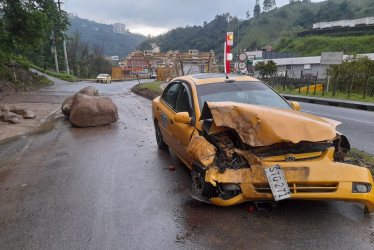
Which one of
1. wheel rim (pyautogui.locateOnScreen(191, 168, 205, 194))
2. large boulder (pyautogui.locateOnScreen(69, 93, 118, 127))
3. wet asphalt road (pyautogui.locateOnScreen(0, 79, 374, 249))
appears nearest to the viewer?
wet asphalt road (pyautogui.locateOnScreen(0, 79, 374, 249))

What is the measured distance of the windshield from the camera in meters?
4.39

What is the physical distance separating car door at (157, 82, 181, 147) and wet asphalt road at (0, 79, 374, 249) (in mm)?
588

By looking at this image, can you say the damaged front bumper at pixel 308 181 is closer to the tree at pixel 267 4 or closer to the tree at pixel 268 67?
the tree at pixel 268 67

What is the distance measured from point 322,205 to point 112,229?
8.44 feet

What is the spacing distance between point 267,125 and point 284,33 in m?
121

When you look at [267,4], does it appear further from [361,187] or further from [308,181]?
[308,181]

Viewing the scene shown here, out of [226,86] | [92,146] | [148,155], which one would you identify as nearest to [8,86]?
[92,146]

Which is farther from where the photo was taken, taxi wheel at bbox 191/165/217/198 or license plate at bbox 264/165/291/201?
taxi wheel at bbox 191/165/217/198

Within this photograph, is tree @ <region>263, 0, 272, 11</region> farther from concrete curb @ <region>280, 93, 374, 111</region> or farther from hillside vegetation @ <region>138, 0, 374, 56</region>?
concrete curb @ <region>280, 93, 374, 111</region>

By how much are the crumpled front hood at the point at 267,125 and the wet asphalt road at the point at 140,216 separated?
37.1 inches

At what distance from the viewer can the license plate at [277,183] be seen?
9.62ft

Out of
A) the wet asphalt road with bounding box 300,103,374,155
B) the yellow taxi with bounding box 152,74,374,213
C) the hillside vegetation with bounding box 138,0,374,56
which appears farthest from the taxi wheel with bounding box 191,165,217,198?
the hillside vegetation with bounding box 138,0,374,56

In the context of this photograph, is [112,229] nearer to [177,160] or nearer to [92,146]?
[177,160]

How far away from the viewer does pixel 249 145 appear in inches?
126
